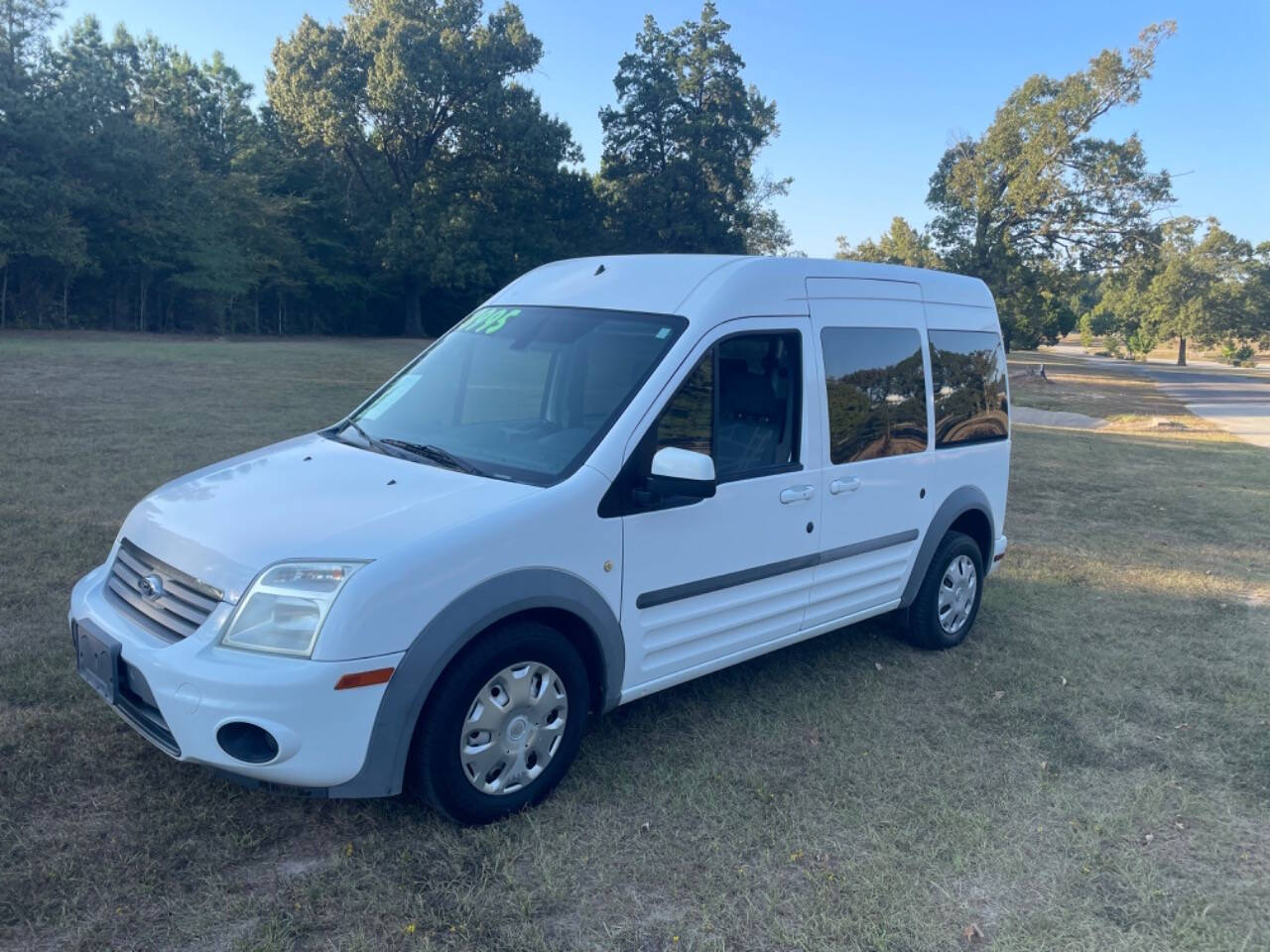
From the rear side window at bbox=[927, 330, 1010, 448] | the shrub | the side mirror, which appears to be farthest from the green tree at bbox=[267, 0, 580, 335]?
the shrub

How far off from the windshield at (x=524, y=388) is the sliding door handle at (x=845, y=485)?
3.80ft

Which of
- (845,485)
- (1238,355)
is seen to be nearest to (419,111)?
(845,485)

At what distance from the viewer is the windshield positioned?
3604 millimetres

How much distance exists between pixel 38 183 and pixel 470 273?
52.4 feet

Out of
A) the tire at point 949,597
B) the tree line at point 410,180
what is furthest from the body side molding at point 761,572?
the tree line at point 410,180

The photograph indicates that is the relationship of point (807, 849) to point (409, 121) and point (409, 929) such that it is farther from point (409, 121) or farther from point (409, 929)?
point (409, 121)

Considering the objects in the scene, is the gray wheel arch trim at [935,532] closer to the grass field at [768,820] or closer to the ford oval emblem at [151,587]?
the grass field at [768,820]

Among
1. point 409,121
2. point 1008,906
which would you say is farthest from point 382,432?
point 409,121

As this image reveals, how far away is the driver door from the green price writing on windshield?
112cm

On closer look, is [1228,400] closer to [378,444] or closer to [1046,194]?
[1046,194]

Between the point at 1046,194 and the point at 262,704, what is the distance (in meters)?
37.6

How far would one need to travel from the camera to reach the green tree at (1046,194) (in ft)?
109

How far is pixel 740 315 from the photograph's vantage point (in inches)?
156

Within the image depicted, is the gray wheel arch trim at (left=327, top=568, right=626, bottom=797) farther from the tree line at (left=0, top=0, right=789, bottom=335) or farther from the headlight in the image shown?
the tree line at (left=0, top=0, right=789, bottom=335)
